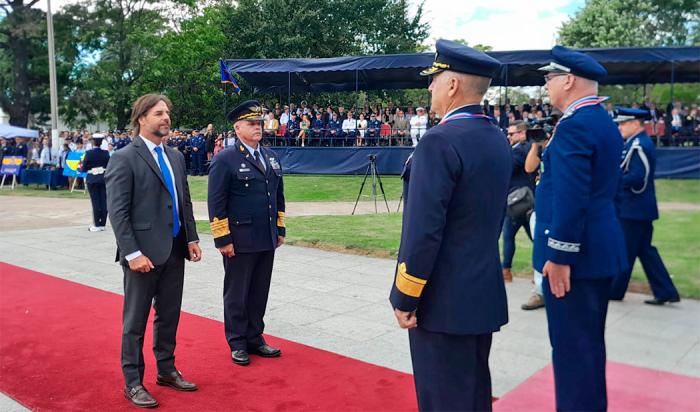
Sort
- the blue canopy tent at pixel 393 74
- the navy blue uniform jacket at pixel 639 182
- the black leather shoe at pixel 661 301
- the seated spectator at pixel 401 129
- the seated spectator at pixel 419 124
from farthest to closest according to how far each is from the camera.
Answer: the seated spectator at pixel 401 129 < the seated spectator at pixel 419 124 < the blue canopy tent at pixel 393 74 < the black leather shoe at pixel 661 301 < the navy blue uniform jacket at pixel 639 182

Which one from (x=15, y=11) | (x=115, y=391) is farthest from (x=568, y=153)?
(x=15, y=11)

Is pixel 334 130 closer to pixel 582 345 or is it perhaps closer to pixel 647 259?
pixel 647 259

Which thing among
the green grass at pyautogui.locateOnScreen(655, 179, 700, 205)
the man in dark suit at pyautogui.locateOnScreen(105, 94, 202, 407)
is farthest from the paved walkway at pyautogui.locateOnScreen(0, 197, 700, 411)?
the green grass at pyautogui.locateOnScreen(655, 179, 700, 205)

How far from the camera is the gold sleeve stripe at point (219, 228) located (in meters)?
4.42

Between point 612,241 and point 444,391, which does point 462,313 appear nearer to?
point 444,391

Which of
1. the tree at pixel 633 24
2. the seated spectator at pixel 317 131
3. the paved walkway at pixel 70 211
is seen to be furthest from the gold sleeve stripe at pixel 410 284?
the seated spectator at pixel 317 131

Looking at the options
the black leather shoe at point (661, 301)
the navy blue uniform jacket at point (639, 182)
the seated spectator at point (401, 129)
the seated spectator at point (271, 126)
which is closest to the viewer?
the navy blue uniform jacket at point (639, 182)

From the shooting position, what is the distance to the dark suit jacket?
3705 mm

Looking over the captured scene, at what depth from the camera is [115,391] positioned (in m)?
3.91

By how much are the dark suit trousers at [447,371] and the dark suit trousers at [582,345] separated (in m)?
0.73

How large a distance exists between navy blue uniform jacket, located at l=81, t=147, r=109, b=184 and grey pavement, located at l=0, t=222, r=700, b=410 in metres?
2.55

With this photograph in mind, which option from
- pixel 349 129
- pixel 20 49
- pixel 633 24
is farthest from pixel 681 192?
pixel 20 49

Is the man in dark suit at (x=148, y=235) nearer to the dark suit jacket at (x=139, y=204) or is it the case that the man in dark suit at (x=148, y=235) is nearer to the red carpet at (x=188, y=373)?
the dark suit jacket at (x=139, y=204)

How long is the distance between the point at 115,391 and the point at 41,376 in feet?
2.23
